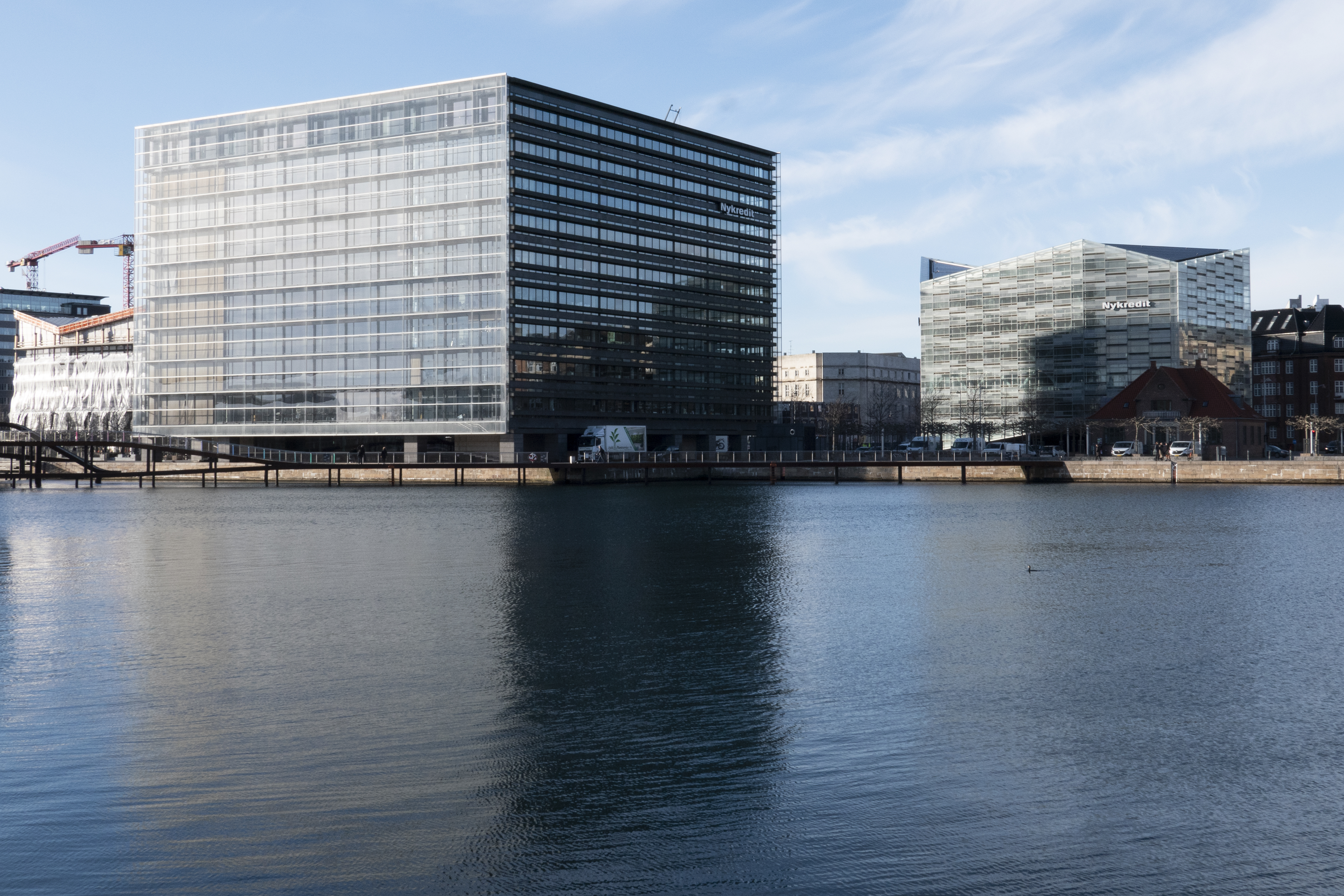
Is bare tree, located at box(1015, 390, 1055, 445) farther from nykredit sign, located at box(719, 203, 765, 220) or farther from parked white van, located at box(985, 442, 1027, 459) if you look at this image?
nykredit sign, located at box(719, 203, 765, 220)

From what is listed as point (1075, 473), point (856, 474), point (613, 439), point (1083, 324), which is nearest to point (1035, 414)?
point (1083, 324)

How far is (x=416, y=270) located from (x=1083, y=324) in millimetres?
93047

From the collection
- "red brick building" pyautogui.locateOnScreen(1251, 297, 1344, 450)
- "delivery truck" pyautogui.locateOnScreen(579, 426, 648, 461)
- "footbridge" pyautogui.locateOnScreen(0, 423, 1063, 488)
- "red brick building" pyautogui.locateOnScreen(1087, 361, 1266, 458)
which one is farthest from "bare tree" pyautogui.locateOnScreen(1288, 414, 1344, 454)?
"delivery truck" pyautogui.locateOnScreen(579, 426, 648, 461)

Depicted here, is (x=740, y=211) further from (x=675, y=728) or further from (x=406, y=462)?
(x=675, y=728)

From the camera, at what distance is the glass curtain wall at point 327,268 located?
155125 millimetres

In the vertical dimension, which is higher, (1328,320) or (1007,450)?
(1328,320)

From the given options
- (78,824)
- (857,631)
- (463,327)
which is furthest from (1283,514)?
(463,327)

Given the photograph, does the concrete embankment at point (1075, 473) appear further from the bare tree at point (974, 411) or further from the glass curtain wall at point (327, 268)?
the bare tree at point (974, 411)

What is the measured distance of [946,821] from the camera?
1700 centimetres

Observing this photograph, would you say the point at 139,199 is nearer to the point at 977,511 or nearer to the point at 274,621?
the point at 977,511

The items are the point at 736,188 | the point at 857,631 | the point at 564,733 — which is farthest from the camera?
the point at 736,188

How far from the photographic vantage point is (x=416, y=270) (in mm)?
157250

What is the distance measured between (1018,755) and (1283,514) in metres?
68.5

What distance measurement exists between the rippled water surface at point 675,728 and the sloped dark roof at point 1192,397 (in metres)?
103
